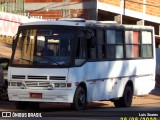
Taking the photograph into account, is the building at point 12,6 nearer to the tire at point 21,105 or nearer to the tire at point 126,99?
the tire at point 126,99

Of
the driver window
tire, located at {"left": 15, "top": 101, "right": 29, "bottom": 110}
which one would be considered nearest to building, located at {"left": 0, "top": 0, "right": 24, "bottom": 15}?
tire, located at {"left": 15, "top": 101, "right": 29, "bottom": 110}

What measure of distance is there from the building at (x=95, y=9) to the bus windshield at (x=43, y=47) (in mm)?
29526

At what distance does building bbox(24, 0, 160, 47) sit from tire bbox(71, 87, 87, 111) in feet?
98.0

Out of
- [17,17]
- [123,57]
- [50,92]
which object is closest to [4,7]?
[17,17]

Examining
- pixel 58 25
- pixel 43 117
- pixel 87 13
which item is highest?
pixel 87 13

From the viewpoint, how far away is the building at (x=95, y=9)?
161ft

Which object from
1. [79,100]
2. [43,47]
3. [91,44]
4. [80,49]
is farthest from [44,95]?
[91,44]

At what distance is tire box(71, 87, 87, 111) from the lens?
59.3 feet

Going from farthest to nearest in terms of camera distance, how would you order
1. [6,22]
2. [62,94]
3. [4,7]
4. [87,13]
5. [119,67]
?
[87,13]
[4,7]
[6,22]
[119,67]
[62,94]

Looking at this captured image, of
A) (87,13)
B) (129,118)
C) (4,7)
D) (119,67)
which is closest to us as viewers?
(129,118)

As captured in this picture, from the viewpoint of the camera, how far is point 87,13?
4884 centimetres

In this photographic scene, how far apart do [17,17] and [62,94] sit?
22568 millimetres

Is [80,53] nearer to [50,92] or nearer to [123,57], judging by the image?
[50,92]

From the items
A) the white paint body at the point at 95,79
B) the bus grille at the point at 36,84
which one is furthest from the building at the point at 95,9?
the bus grille at the point at 36,84
